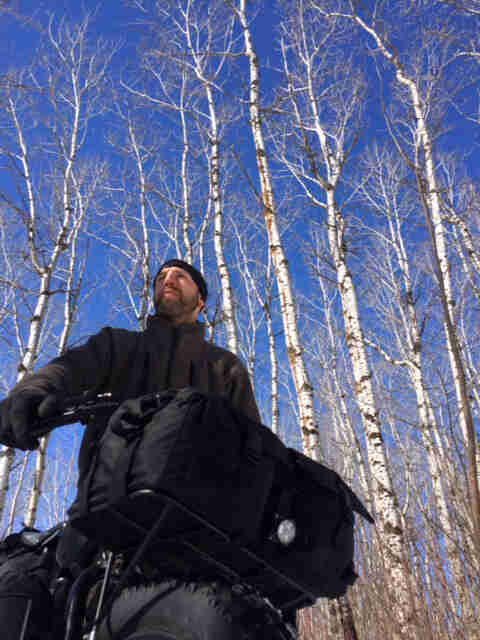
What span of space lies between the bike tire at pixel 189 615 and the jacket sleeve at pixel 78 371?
1.98 feet

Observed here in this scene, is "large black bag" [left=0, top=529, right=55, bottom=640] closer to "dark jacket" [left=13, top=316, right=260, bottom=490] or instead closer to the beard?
"dark jacket" [left=13, top=316, right=260, bottom=490]

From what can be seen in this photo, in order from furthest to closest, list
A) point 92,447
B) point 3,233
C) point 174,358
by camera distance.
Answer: point 3,233 → point 174,358 → point 92,447

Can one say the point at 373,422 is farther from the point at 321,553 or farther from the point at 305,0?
the point at 305,0

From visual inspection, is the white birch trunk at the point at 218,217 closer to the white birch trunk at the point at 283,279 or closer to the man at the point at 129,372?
the white birch trunk at the point at 283,279

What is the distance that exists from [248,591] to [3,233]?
46.6 feet

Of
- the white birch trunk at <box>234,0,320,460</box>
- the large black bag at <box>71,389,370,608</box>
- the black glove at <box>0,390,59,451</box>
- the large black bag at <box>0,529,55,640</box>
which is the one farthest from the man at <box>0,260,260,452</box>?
the white birch trunk at <box>234,0,320,460</box>

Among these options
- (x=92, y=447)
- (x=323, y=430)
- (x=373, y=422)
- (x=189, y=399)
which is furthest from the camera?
(x=323, y=430)

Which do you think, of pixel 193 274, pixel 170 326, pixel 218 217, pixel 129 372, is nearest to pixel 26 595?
pixel 129 372

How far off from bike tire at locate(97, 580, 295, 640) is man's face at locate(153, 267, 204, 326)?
1.35 meters

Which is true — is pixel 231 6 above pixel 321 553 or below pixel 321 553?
above

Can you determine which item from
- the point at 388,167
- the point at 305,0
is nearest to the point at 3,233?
the point at 305,0

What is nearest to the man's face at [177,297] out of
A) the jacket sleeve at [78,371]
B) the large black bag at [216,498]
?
the jacket sleeve at [78,371]

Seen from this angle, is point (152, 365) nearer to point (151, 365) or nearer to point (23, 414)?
point (151, 365)

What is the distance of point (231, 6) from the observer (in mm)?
9500
